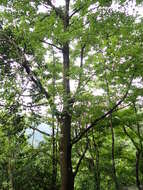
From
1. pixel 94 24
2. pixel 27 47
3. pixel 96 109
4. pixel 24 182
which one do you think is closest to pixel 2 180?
pixel 24 182

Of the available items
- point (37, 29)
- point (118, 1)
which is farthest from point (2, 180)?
point (118, 1)

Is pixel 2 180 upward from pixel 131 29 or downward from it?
downward

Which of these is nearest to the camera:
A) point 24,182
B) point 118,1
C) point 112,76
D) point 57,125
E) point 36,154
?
point 112,76

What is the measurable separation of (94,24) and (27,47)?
180 centimetres

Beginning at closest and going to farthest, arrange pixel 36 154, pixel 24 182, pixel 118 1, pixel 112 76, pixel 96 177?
pixel 112 76 < pixel 118 1 < pixel 36 154 < pixel 24 182 < pixel 96 177

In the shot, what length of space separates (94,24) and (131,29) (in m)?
0.89

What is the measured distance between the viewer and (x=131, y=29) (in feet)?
18.4

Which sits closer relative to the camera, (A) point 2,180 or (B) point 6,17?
(B) point 6,17

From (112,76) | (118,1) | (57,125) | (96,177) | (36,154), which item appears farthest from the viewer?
(96,177)

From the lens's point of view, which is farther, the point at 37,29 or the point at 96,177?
the point at 96,177

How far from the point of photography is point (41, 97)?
19.9 feet

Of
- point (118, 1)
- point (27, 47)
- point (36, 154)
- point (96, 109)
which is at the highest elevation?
point (118, 1)

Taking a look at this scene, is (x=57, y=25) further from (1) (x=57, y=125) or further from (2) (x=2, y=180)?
(2) (x=2, y=180)

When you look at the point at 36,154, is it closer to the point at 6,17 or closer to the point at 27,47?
the point at 27,47
